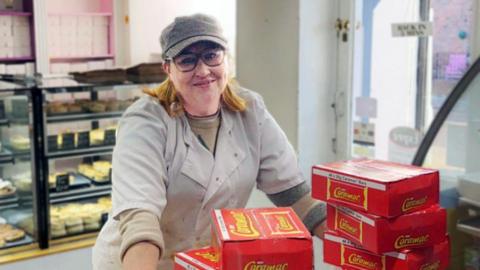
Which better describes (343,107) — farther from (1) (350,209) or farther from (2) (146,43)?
(2) (146,43)

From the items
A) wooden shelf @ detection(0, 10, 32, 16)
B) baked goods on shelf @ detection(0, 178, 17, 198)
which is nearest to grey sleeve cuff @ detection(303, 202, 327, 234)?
baked goods on shelf @ detection(0, 178, 17, 198)

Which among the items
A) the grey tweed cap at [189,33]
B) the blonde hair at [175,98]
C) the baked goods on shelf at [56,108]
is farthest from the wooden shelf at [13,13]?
the grey tweed cap at [189,33]

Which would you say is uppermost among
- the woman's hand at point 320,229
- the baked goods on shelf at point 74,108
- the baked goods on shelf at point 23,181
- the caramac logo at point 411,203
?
the baked goods on shelf at point 74,108

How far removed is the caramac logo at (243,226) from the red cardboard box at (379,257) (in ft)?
0.92

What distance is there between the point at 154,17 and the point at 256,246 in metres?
5.76

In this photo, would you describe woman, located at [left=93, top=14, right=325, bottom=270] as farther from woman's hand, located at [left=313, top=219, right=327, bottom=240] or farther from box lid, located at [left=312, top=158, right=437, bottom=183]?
box lid, located at [left=312, top=158, right=437, bottom=183]

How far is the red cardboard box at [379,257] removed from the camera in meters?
1.41

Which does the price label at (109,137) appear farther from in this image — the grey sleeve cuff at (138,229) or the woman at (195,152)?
the grey sleeve cuff at (138,229)

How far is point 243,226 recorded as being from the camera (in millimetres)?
1309

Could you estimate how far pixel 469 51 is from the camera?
2510mm

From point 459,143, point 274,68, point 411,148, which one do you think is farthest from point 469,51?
point 274,68

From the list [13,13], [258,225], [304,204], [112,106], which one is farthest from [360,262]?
[13,13]

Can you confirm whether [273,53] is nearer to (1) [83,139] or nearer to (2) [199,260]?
(1) [83,139]

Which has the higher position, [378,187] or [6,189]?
[378,187]
